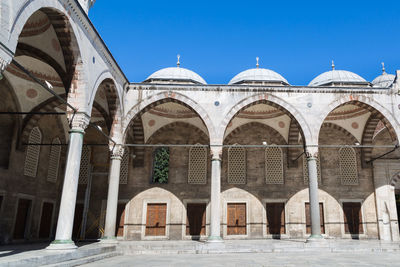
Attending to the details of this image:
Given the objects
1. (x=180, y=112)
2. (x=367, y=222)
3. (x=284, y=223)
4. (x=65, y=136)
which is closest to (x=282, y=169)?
(x=284, y=223)

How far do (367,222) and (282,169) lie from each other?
4.18 metres

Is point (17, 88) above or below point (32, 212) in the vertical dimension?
above

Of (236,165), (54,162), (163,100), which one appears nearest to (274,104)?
(163,100)

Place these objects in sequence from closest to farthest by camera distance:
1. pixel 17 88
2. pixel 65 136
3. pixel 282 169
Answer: pixel 17 88, pixel 65 136, pixel 282 169

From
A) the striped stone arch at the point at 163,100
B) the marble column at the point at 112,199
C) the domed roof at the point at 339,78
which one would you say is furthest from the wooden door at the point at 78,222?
the domed roof at the point at 339,78

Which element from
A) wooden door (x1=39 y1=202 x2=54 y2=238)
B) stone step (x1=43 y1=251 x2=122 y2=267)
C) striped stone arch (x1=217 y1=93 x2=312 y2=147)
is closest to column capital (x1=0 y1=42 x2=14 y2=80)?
stone step (x1=43 y1=251 x2=122 y2=267)

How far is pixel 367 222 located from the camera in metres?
13.9

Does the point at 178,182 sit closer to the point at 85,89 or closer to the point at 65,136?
the point at 65,136

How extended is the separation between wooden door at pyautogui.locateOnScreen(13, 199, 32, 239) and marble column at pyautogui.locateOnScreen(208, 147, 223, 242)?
22.1 feet

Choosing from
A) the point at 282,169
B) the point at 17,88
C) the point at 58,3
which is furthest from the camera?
the point at 282,169

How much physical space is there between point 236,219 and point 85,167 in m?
6.95

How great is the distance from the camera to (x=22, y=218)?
1158 cm

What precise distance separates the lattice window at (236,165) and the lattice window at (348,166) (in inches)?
173

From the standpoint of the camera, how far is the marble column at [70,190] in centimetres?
709
